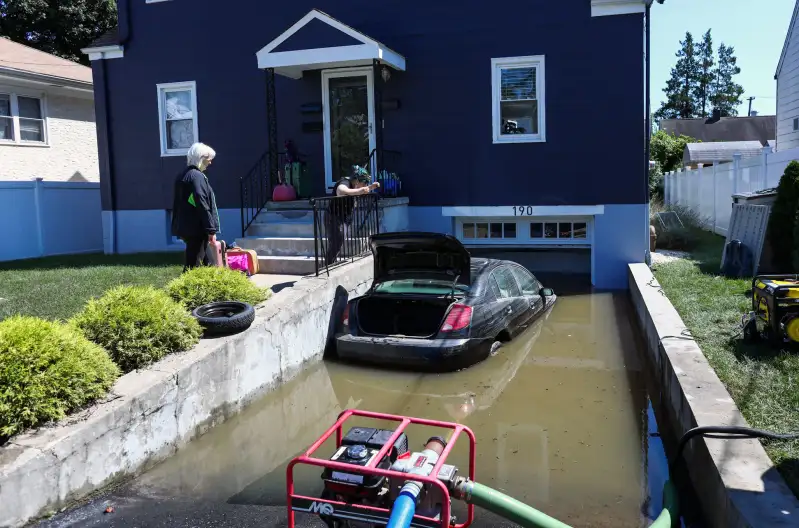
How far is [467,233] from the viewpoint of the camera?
12.8 meters

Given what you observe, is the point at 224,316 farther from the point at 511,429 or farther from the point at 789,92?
the point at 789,92

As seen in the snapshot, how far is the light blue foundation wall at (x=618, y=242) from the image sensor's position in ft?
37.4

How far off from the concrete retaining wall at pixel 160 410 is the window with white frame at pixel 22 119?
12070mm

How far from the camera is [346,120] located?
12547 millimetres

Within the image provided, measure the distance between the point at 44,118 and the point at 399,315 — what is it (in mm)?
13698

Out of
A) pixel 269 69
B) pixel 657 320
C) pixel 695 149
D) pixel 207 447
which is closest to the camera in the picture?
pixel 207 447

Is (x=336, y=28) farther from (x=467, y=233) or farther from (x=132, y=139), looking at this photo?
(x=132, y=139)

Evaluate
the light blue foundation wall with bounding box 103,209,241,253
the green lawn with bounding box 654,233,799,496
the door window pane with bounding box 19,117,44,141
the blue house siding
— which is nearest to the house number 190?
the blue house siding

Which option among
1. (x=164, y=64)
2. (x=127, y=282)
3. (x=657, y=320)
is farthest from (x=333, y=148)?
(x=657, y=320)

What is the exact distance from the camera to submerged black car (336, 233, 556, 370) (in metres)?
6.96

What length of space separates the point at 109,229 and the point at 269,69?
16.8ft

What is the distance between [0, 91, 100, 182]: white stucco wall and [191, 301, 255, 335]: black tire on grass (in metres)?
12.3

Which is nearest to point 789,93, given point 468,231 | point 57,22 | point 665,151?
point 468,231

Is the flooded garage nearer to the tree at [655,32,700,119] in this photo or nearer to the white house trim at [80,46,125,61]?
the white house trim at [80,46,125,61]
